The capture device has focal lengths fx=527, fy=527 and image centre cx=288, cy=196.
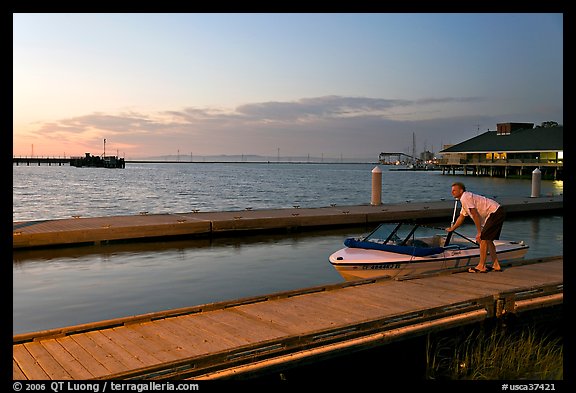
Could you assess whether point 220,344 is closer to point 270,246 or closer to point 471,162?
point 270,246

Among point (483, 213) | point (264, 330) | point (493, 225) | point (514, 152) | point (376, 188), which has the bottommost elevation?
point (264, 330)

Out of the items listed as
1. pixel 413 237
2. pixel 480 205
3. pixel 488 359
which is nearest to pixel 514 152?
pixel 413 237

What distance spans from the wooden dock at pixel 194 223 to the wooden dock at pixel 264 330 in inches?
431

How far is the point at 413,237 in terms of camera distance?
502 inches

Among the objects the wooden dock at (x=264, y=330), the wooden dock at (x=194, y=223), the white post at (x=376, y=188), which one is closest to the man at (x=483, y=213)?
the wooden dock at (x=264, y=330)

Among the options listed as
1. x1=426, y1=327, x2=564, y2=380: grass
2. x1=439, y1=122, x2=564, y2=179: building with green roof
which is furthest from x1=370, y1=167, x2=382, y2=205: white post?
x1=439, y1=122, x2=564, y2=179: building with green roof

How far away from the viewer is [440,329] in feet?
26.1

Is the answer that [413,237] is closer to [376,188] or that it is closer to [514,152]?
[376,188]

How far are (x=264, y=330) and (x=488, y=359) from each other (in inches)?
139

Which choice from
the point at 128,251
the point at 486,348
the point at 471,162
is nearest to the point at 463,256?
the point at 486,348

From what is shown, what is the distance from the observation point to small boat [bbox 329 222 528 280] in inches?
480

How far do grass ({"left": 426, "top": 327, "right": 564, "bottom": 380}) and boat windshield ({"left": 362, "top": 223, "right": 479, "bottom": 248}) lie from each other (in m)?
4.21

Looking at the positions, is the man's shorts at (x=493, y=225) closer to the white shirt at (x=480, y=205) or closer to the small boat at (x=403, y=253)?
the white shirt at (x=480, y=205)

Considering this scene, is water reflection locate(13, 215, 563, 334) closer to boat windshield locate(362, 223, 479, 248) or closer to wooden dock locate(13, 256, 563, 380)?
boat windshield locate(362, 223, 479, 248)
